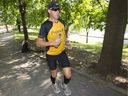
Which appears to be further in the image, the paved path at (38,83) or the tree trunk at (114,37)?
the tree trunk at (114,37)

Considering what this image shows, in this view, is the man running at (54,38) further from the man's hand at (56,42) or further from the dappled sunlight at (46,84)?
the dappled sunlight at (46,84)

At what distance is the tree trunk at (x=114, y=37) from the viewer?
28.4ft

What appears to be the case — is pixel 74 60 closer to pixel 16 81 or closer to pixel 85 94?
pixel 16 81

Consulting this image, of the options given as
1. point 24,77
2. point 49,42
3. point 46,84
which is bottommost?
point 24,77

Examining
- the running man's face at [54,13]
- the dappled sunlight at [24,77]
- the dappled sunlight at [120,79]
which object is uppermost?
the running man's face at [54,13]

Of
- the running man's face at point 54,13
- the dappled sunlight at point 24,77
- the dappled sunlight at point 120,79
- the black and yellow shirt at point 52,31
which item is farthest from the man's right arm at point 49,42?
the dappled sunlight at point 24,77

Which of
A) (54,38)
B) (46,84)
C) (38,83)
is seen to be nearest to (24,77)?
(38,83)

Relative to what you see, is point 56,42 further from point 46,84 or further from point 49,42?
point 46,84

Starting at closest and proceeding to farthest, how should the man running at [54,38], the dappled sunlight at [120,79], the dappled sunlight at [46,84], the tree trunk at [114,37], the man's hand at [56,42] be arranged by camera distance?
the man's hand at [56,42] → the man running at [54,38] → the dappled sunlight at [46,84] → the dappled sunlight at [120,79] → the tree trunk at [114,37]

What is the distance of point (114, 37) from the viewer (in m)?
8.84

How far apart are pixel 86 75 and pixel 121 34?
6.04ft

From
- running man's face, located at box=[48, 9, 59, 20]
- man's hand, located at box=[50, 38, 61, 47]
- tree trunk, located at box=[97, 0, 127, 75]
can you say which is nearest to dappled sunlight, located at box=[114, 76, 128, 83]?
tree trunk, located at box=[97, 0, 127, 75]

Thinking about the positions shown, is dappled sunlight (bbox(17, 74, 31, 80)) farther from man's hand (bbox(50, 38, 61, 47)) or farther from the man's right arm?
man's hand (bbox(50, 38, 61, 47))

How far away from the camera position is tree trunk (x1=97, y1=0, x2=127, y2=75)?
8.66m
